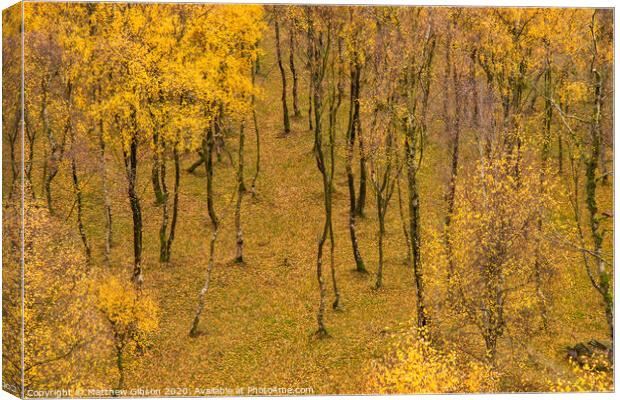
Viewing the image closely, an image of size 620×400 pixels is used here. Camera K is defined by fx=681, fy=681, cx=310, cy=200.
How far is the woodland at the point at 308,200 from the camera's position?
19875 millimetres

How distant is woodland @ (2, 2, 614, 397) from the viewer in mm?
19875

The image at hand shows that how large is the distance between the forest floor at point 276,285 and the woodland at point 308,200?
0.07m

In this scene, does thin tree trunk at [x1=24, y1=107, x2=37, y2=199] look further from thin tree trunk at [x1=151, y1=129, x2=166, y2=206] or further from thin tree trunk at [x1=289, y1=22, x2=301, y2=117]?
thin tree trunk at [x1=289, y1=22, x2=301, y2=117]

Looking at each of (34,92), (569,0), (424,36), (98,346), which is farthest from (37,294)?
(569,0)

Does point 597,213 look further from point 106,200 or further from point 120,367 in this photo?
point 106,200

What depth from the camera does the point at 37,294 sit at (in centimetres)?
1933

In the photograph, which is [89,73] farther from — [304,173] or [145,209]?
[304,173]

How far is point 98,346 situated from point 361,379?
Answer: 7.76m

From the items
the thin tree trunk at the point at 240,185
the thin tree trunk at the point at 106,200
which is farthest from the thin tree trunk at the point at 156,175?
the thin tree trunk at the point at 240,185

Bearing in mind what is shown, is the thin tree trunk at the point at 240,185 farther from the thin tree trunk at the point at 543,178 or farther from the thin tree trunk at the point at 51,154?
the thin tree trunk at the point at 543,178

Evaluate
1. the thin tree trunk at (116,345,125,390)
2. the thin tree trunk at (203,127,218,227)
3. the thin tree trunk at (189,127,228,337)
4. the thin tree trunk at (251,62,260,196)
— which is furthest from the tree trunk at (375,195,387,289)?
the thin tree trunk at (116,345,125,390)

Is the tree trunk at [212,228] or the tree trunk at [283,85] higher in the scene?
the tree trunk at [283,85]

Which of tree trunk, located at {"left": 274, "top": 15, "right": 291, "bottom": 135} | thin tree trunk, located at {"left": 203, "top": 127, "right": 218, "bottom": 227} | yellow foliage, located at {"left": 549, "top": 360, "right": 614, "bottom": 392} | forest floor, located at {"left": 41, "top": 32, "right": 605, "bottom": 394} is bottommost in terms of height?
yellow foliage, located at {"left": 549, "top": 360, "right": 614, "bottom": 392}

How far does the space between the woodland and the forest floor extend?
0.07 meters
